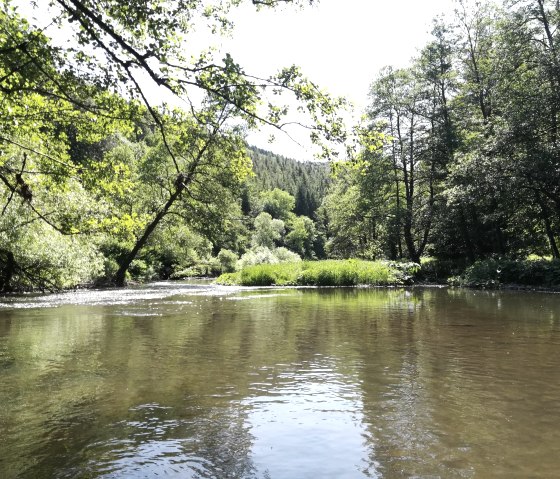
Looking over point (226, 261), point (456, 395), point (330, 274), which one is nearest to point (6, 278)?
point (330, 274)

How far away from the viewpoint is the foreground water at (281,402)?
3.37m

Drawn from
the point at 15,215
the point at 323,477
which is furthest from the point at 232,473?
the point at 15,215

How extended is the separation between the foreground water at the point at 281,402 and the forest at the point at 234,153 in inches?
95.4

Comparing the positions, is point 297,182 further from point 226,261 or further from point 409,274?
point 409,274

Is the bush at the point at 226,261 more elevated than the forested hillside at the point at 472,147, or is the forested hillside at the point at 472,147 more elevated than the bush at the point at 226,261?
the forested hillside at the point at 472,147

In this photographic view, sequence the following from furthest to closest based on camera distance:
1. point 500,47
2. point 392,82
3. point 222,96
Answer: point 392,82
point 500,47
point 222,96

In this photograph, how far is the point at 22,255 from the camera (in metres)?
17.1

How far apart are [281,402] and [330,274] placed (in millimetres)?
22108

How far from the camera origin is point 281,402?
4.79 metres

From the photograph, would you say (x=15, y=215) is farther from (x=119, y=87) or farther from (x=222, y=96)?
(x=222, y=96)

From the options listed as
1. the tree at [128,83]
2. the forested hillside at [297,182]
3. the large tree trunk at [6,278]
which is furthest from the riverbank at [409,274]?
the forested hillside at [297,182]

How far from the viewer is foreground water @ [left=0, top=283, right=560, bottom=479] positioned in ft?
11.0

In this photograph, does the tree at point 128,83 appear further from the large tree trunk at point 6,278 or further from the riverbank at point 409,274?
the riverbank at point 409,274

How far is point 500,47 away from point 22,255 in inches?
1040
